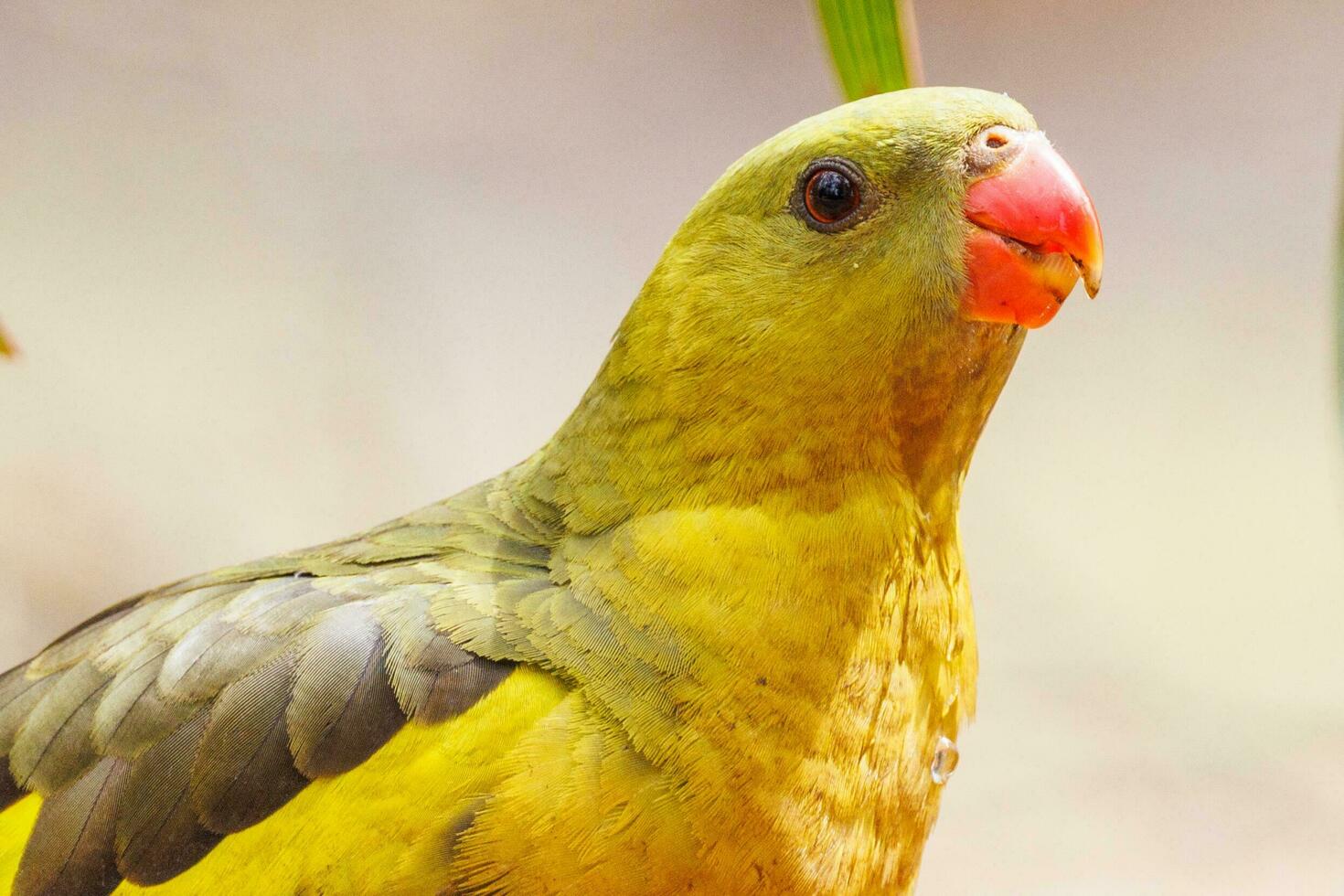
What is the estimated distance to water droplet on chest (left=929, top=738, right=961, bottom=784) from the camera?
5.50 ft

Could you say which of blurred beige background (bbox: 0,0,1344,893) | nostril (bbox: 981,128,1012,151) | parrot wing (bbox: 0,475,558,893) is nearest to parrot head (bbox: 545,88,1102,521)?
nostril (bbox: 981,128,1012,151)

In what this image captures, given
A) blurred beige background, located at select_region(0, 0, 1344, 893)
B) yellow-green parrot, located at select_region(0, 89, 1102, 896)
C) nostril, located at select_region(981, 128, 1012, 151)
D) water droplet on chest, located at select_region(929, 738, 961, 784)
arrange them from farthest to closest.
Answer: blurred beige background, located at select_region(0, 0, 1344, 893) → water droplet on chest, located at select_region(929, 738, 961, 784) → nostril, located at select_region(981, 128, 1012, 151) → yellow-green parrot, located at select_region(0, 89, 1102, 896)

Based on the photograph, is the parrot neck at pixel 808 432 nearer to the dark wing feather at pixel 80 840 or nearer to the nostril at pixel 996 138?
the nostril at pixel 996 138

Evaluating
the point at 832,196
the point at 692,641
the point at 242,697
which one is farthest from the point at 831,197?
the point at 242,697

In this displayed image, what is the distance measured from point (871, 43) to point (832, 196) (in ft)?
0.67

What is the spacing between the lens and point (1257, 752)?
14.5ft

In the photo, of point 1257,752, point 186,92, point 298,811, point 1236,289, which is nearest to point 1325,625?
point 1257,752

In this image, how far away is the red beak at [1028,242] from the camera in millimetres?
1518

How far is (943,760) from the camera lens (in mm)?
1710

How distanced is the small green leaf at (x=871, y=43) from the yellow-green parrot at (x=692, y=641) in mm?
34

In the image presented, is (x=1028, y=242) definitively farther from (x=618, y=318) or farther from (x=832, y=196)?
(x=618, y=318)

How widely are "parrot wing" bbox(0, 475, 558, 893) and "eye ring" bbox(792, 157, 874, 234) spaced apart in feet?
1.97

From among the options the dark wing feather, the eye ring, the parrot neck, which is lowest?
the dark wing feather

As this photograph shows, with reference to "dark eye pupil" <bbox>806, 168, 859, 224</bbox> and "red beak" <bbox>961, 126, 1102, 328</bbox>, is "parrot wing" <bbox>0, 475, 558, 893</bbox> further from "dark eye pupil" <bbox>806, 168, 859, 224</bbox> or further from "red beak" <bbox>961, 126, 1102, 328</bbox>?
"red beak" <bbox>961, 126, 1102, 328</bbox>
